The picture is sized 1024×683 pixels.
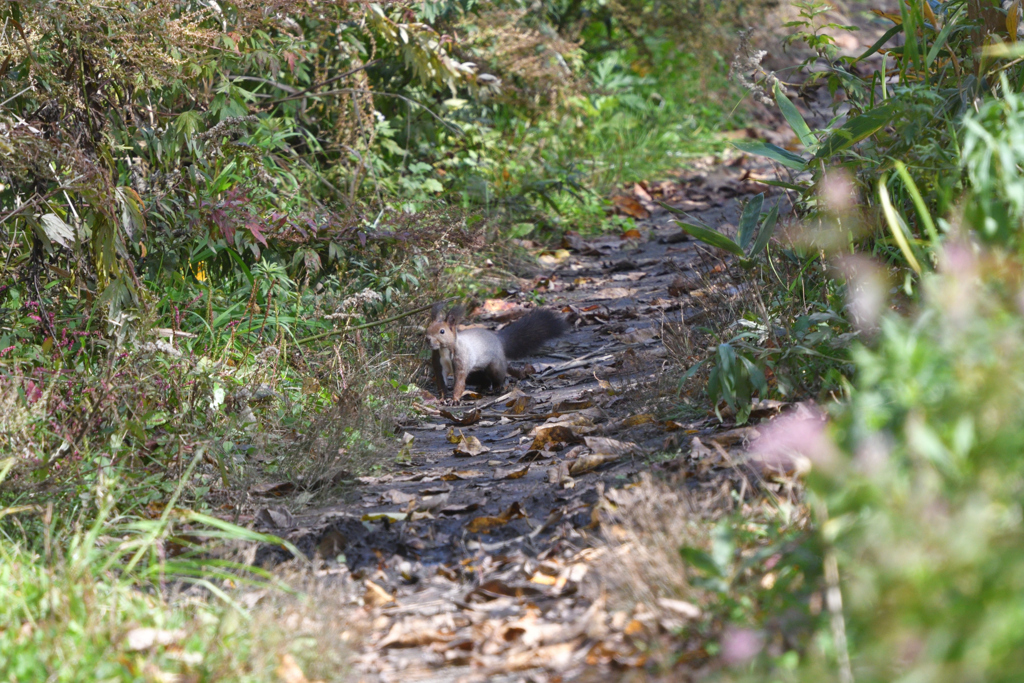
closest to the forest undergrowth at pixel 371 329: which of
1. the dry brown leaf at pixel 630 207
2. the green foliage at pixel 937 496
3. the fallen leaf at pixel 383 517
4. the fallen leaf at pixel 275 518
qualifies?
the green foliage at pixel 937 496

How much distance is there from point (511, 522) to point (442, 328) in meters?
2.47

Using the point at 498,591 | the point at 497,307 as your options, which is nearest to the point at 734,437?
the point at 498,591

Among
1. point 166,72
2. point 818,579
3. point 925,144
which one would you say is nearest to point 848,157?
point 925,144

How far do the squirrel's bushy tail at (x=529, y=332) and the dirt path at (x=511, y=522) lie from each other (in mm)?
153

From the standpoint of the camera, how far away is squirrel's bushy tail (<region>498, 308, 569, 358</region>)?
6.26 m

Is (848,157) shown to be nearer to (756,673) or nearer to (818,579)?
(818,579)

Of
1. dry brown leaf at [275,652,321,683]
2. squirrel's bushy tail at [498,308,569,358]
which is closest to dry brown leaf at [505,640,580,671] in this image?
dry brown leaf at [275,652,321,683]

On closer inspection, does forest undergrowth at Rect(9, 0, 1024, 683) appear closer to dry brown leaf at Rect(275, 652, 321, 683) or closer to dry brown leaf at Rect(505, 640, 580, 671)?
dry brown leaf at Rect(275, 652, 321, 683)

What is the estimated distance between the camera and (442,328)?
579cm

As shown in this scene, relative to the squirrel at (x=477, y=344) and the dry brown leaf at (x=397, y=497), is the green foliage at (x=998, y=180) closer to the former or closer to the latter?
the dry brown leaf at (x=397, y=497)

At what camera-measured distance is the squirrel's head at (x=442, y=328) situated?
5773 mm

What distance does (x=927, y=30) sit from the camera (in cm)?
435

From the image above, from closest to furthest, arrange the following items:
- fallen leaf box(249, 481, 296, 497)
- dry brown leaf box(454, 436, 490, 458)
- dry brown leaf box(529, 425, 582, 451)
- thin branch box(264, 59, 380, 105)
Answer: fallen leaf box(249, 481, 296, 497)
dry brown leaf box(529, 425, 582, 451)
dry brown leaf box(454, 436, 490, 458)
thin branch box(264, 59, 380, 105)

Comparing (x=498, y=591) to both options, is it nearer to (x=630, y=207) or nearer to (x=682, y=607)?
(x=682, y=607)
